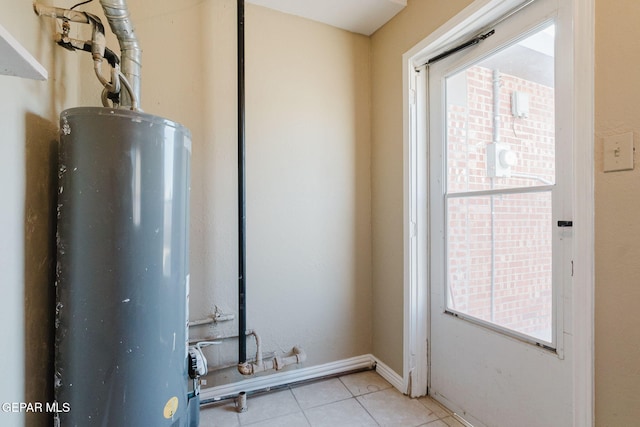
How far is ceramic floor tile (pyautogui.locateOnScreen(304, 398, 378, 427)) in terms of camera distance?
1.61 m

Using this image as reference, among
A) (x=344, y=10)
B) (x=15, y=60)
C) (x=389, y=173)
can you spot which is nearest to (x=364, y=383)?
(x=389, y=173)

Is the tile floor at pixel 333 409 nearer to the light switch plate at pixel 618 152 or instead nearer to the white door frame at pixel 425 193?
the white door frame at pixel 425 193

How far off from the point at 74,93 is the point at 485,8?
6.51 ft

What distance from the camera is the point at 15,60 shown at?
0.72 m

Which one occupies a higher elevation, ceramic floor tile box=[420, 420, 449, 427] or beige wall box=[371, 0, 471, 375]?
beige wall box=[371, 0, 471, 375]

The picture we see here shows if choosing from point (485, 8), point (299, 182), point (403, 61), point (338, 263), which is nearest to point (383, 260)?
point (338, 263)

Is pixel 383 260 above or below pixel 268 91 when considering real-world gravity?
below

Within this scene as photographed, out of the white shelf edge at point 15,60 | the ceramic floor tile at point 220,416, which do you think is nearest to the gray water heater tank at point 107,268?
the white shelf edge at point 15,60

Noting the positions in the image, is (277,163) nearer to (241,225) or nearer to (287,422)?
(241,225)

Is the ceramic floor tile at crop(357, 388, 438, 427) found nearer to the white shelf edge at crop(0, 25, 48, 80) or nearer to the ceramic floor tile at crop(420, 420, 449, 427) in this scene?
the ceramic floor tile at crop(420, 420, 449, 427)

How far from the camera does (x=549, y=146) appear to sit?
4.23ft

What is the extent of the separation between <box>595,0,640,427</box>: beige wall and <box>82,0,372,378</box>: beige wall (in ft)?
4.44

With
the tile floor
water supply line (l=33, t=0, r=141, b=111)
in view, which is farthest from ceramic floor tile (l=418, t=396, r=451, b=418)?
water supply line (l=33, t=0, r=141, b=111)

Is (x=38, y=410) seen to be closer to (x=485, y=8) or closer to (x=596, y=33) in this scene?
(x=596, y=33)
